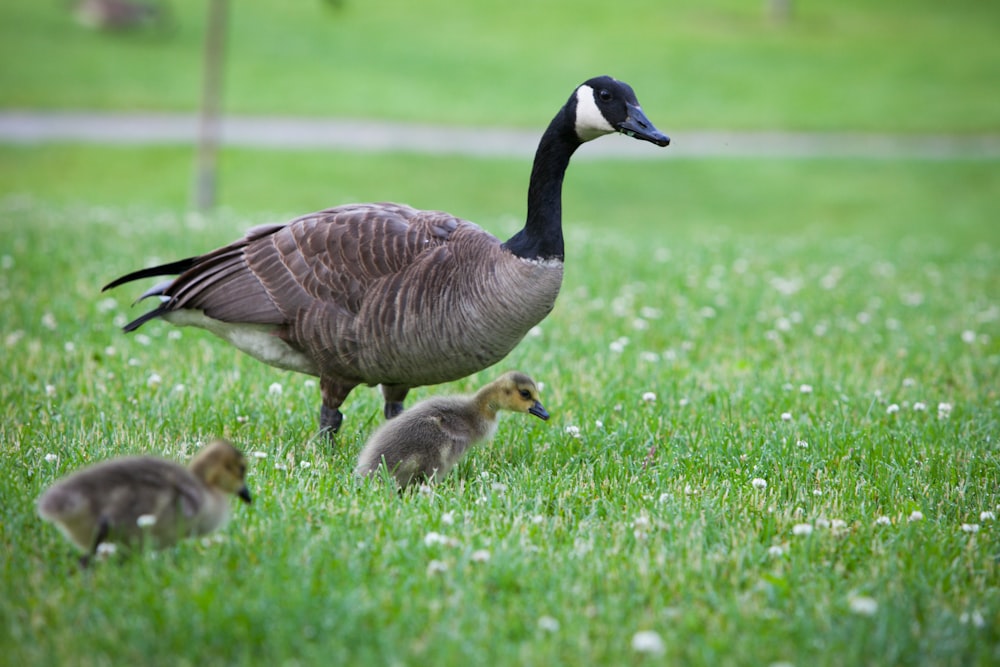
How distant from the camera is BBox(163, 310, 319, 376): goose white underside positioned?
540 cm

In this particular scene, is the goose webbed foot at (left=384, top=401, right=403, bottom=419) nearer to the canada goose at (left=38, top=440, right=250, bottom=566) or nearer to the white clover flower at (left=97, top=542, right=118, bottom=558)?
the canada goose at (left=38, top=440, right=250, bottom=566)

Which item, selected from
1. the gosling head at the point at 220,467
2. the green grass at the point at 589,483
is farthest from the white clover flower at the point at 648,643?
the gosling head at the point at 220,467

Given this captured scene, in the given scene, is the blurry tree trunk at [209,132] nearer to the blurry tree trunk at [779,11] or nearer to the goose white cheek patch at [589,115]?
the goose white cheek patch at [589,115]

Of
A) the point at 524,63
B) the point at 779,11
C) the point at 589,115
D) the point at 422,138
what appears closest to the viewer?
the point at 589,115

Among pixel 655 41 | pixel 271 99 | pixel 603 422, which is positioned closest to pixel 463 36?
pixel 655 41

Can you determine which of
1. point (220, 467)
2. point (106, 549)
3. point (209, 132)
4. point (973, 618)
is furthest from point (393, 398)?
point (209, 132)

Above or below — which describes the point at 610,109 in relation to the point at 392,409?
above

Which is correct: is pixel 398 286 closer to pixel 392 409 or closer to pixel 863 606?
pixel 392 409

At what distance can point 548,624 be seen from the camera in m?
3.22

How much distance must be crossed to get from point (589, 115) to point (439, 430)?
5.64 feet

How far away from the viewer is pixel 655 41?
116 ft

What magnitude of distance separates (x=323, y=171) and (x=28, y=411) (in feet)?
56.1

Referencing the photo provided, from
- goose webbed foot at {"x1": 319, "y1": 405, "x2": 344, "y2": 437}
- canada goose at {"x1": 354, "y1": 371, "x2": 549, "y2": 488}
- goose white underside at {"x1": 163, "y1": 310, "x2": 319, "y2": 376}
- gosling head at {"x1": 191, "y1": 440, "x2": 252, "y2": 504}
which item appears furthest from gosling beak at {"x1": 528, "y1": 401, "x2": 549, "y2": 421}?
gosling head at {"x1": 191, "y1": 440, "x2": 252, "y2": 504}

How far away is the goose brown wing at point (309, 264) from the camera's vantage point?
5102mm
